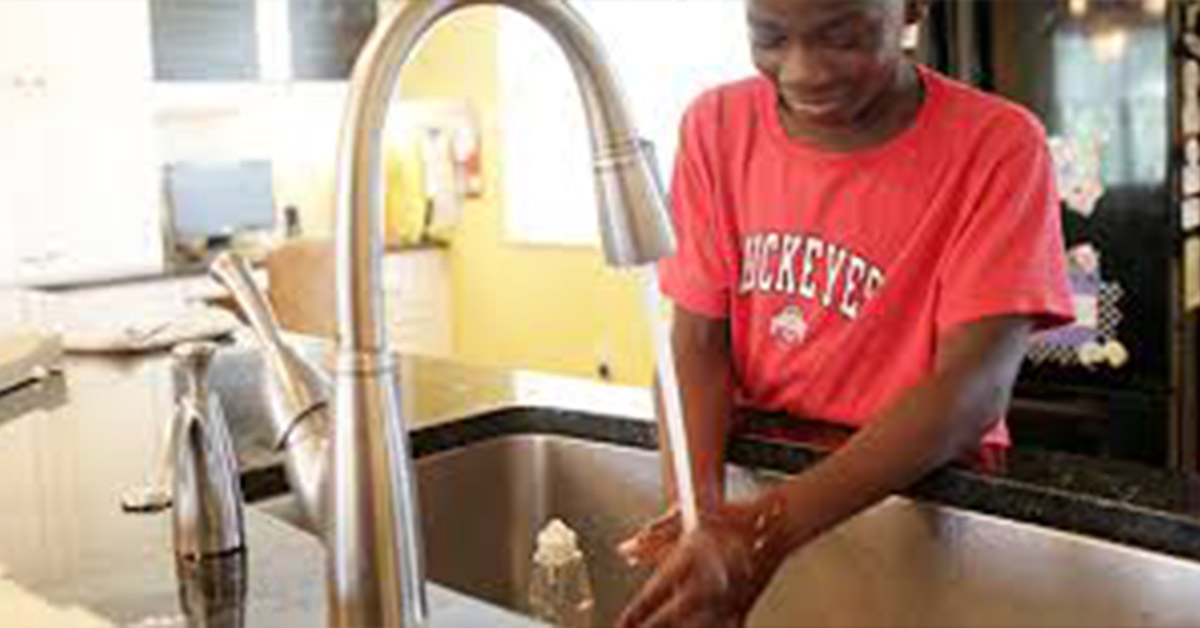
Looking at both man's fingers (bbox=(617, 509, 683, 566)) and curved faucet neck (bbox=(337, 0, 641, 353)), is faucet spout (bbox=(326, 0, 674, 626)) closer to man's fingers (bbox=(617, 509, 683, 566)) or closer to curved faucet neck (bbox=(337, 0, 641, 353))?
curved faucet neck (bbox=(337, 0, 641, 353))

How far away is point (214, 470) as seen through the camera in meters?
0.94

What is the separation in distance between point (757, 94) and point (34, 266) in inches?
128

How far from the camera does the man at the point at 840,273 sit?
95 centimetres

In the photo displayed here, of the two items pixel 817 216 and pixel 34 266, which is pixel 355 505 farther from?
pixel 34 266

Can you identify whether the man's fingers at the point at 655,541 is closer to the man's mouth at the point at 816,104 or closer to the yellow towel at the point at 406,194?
the man's mouth at the point at 816,104

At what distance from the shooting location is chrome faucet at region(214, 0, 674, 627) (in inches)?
22.9

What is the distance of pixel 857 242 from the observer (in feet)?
3.70

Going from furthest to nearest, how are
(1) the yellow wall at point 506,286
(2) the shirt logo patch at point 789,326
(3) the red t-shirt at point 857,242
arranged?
1. (1) the yellow wall at point 506,286
2. (2) the shirt logo patch at point 789,326
3. (3) the red t-shirt at point 857,242

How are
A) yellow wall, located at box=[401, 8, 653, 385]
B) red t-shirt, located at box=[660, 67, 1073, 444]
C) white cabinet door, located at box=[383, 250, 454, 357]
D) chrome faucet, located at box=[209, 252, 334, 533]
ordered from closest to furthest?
chrome faucet, located at box=[209, 252, 334, 533]
red t-shirt, located at box=[660, 67, 1073, 444]
yellow wall, located at box=[401, 8, 653, 385]
white cabinet door, located at box=[383, 250, 454, 357]

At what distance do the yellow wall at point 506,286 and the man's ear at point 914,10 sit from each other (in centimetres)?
318

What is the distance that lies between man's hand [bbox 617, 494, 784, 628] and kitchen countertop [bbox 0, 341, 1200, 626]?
0.10 metres

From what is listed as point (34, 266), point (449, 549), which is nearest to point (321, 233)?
point (34, 266)

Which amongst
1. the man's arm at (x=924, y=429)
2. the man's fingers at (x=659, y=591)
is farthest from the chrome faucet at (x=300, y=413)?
the man's arm at (x=924, y=429)

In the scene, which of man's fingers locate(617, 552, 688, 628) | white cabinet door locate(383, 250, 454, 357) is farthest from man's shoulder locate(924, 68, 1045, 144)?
white cabinet door locate(383, 250, 454, 357)
